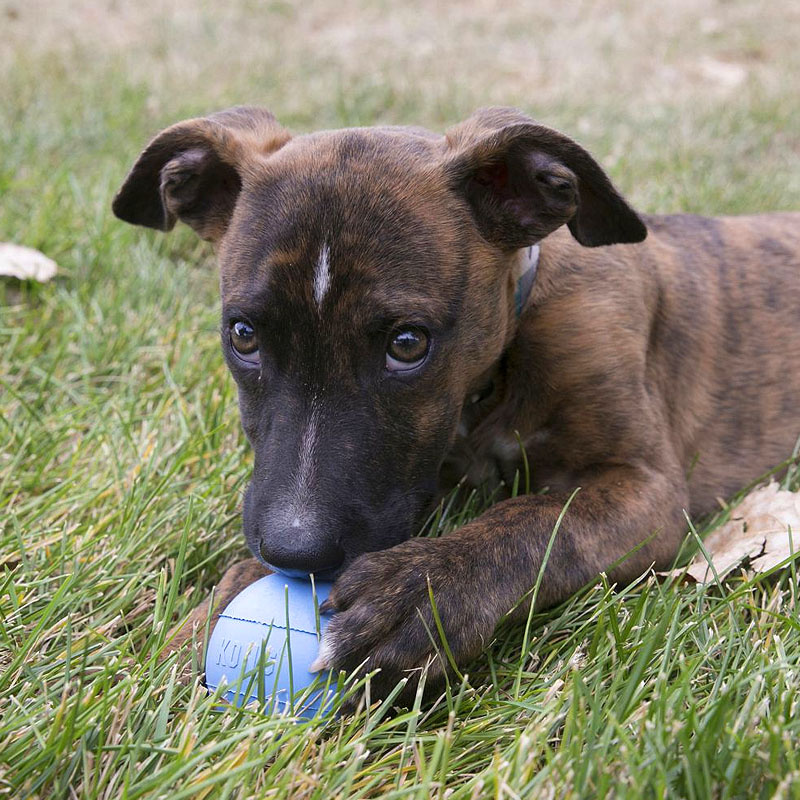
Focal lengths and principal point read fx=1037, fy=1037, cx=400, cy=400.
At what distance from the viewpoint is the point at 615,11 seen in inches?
499

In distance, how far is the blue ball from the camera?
270 centimetres

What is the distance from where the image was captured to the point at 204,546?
11.9 feet

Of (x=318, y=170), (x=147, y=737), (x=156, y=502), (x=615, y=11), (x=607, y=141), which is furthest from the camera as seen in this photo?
(x=615, y=11)

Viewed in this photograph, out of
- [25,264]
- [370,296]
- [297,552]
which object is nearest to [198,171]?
[370,296]

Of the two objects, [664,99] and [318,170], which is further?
[664,99]

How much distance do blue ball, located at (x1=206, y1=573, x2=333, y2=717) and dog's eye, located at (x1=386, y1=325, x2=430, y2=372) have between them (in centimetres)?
71

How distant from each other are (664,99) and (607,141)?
1.74 m

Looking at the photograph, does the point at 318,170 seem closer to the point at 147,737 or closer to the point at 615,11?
the point at 147,737

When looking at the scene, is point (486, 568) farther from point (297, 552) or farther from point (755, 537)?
point (755, 537)

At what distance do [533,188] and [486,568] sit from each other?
4.31 feet

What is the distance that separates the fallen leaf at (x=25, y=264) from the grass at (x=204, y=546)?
4.9 inches

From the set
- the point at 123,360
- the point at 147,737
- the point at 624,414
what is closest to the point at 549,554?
the point at 624,414

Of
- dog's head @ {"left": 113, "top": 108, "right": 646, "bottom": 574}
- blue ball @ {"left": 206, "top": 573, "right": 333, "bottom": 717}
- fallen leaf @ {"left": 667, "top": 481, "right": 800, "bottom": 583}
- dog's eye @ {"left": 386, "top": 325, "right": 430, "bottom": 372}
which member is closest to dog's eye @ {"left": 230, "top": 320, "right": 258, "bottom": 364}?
dog's head @ {"left": 113, "top": 108, "right": 646, "bottom": 574}

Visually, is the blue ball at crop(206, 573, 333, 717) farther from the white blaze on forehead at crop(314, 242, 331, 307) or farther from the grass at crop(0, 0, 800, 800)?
the white blaze on forehead at crop(314, 242, 331, 307)
